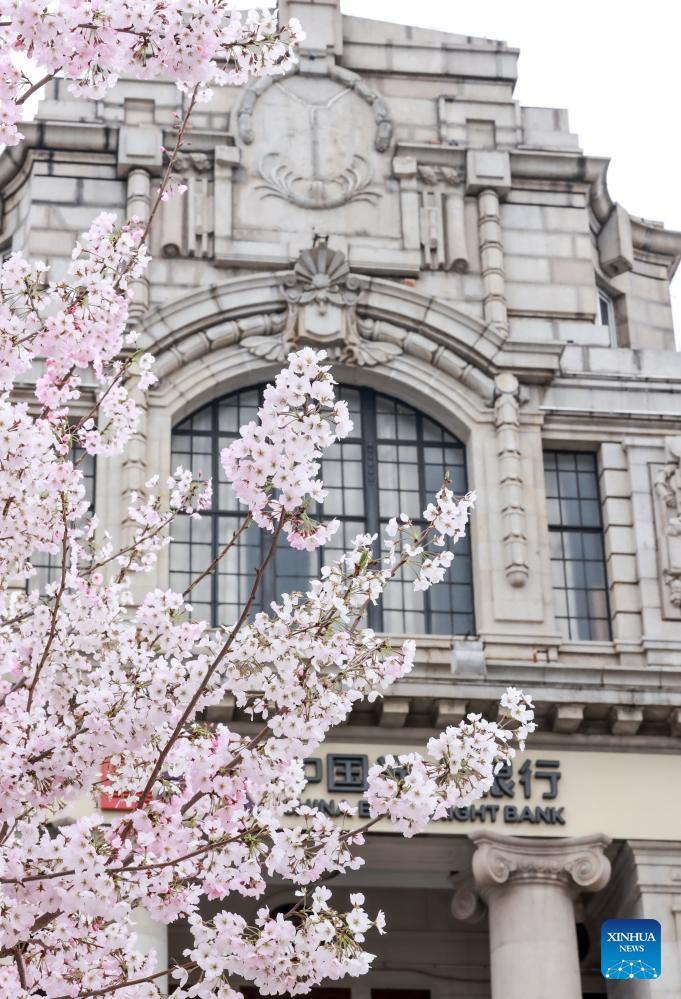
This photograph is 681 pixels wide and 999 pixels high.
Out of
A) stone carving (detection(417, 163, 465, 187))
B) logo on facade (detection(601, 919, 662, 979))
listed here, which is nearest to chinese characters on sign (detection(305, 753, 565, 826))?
logo on facade (detection(601, 919, 662, 979))

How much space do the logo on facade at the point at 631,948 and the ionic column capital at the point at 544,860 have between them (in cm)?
75

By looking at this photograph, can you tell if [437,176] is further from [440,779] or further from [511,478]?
[440,779]

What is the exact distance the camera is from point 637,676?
30.9 meters

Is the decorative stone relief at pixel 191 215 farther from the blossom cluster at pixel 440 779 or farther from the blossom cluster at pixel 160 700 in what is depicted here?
the blossom cluster at pixel 440 779

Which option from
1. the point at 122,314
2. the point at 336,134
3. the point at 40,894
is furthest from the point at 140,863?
the point at 336,134

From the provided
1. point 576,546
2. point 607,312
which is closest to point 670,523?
point 576,546

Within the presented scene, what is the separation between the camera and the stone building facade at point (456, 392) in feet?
99.0

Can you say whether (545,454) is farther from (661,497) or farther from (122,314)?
(122,314)

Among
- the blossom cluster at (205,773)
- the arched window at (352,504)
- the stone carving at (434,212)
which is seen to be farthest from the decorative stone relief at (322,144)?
the blossom cluster at (205,773)

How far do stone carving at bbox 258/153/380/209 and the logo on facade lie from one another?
12225 mm

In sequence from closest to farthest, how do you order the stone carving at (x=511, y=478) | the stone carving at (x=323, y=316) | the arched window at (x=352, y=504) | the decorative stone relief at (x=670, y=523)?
the stone carving at (x=511, y=478), the decorative stone relief at (x=670, y=523), the arched window at (x=352, y=504), the stone carving at (x=323, y=316)

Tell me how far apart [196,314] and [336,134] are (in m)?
4.23

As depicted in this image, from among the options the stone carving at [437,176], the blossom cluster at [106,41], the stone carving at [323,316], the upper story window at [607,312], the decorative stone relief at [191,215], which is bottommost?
the blossom cluster at [106,41]

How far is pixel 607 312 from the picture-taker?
119 feet
